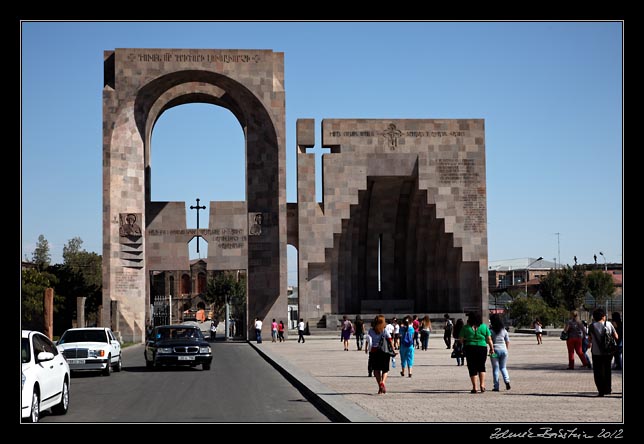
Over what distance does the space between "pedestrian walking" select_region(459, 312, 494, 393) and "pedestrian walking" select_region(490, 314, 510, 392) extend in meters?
0.24

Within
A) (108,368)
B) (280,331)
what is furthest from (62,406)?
(280,331)

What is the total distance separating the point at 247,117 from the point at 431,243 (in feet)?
58.6

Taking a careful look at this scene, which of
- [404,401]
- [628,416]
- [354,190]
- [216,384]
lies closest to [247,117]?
[354,190]

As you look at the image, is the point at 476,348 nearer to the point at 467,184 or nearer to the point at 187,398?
the point at 187,398

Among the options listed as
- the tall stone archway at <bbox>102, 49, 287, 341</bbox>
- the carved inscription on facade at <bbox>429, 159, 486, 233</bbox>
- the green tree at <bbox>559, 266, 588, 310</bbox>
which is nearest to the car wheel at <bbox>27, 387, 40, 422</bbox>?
the tall stone archway at <bbox>102, 49, 287, 341</bbox>

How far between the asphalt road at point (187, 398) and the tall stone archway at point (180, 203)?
101 feet

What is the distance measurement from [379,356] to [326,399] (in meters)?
1.96

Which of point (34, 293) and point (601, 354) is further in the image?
point (34, 293)

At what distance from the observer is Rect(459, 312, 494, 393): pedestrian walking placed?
754 inches

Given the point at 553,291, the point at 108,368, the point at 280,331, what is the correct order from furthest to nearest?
the point at 553,291
the point at 280,331
the point at 108,368

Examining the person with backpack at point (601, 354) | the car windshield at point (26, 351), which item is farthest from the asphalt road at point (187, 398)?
the person with backpack at point (601, 354)

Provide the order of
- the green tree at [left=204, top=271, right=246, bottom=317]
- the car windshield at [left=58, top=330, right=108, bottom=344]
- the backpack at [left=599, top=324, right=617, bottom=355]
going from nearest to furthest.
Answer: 1. the backpack at [left=599, top=324, right=617, bottom=355]
2. the car windshield at [left=58, top=330, right=108, bottom=344]
3. the green tree at [left=204, top=271, right=246, bottom=317]

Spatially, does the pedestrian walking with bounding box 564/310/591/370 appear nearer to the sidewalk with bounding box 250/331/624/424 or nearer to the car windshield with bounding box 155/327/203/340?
the sidewalk with bounding box 250/331/624/424

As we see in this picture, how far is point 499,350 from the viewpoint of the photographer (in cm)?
1981
